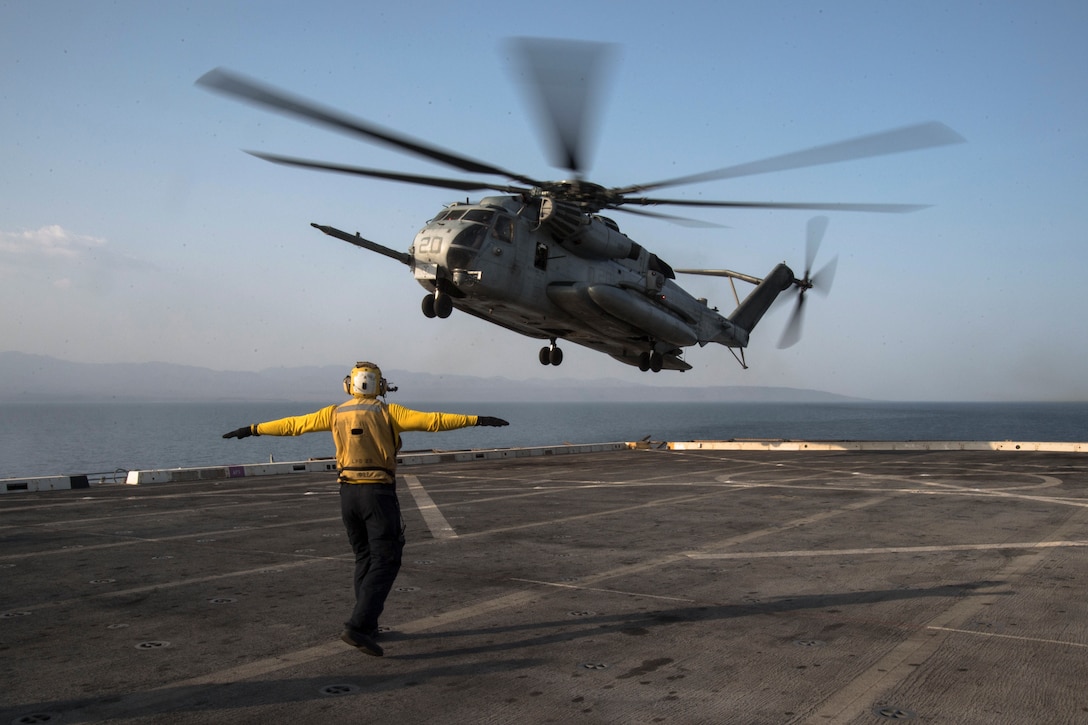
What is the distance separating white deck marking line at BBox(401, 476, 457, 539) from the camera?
38.4ft

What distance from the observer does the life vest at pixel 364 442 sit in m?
6.39

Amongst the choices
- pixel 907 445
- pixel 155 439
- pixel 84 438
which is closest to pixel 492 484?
Result: pixel 907 445

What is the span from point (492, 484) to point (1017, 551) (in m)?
11.7

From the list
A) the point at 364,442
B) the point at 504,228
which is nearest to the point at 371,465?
the point at 364,442

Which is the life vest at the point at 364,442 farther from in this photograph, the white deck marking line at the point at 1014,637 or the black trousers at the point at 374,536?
the white deck marking line at the point at 1014,637

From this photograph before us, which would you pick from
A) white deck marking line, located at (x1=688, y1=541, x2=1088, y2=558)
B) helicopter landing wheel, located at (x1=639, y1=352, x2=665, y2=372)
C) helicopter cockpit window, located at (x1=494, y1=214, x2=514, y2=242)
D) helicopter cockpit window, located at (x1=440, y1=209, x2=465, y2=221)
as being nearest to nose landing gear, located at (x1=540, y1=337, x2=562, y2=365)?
helicopter landing wheel, located at (x1=639, y1=352, x2=665, y2=372)

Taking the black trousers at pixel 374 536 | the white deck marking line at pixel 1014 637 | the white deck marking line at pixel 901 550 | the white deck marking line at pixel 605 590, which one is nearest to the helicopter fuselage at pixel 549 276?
the white deck marking line at pixel 901 550

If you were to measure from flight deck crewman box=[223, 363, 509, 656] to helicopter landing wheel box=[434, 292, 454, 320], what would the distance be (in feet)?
51.3

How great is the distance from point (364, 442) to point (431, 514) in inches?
303

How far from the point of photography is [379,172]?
17.1m

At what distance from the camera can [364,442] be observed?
639 centimetres

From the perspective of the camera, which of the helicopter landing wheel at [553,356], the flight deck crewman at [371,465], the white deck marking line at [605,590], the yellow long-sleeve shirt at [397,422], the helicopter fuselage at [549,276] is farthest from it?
the helicopter landing wheel at [553,356]

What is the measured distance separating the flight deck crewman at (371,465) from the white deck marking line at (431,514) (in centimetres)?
506

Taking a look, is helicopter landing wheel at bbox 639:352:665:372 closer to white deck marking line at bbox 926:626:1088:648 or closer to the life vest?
white deck marking line at bbox 926:626:1088:648
